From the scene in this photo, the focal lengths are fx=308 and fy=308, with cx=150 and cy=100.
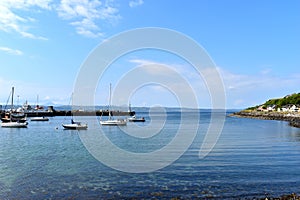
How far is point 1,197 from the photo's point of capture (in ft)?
53.3

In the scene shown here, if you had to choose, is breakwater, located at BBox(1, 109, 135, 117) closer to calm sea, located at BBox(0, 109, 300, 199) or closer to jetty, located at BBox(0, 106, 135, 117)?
jetty, located at BBox(0, 106, 135, 117)

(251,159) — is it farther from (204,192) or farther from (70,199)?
(70,199)

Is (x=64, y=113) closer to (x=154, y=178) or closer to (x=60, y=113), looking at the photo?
(x=60, y=113)

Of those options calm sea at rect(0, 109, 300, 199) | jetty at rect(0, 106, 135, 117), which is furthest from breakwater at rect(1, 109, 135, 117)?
calm sea at rect(0, 109, 300, 199)

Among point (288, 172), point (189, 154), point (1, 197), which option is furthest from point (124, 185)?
point (189, 154)

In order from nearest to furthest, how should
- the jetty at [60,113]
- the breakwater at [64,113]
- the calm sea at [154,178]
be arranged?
the calm sea at [154,178] → the breakwater at [64,113] → the jetty at [60,113]

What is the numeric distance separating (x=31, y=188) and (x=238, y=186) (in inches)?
481

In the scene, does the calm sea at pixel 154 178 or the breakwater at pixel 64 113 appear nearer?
the calm sea at pixel 154 178

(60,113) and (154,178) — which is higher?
(60,113)

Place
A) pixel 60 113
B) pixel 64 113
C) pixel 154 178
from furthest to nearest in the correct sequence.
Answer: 1. pixel 64 113
2. pixel 60 113
3. pixel 154 178

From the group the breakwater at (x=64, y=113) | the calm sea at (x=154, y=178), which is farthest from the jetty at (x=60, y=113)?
the calm sea at (x=154, y=178)

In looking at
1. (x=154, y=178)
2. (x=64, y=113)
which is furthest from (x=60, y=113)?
(x=154, y=178)

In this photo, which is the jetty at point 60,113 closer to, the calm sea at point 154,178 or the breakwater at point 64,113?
the breakwater at point 64,113

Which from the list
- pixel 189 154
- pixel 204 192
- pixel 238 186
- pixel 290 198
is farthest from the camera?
pixel 189 154
